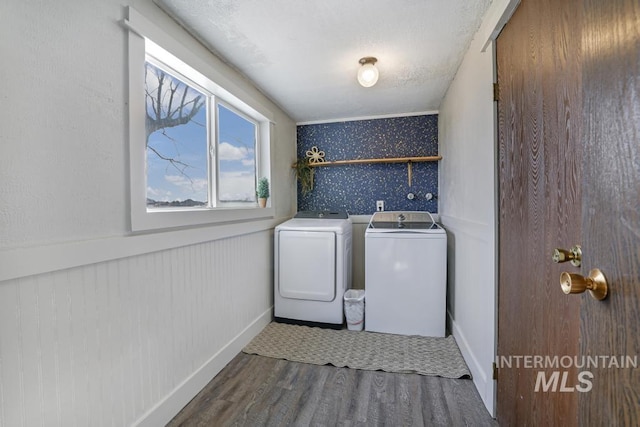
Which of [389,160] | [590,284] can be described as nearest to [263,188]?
[389,160]

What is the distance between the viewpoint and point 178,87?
5.82ft

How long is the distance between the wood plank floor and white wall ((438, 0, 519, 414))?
188 mm

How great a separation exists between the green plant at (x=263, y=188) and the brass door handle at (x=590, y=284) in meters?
2.27

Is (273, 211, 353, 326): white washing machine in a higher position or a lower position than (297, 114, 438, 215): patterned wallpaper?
lower

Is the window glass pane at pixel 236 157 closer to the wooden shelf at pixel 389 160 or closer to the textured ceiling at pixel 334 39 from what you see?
the textured ceiling at pixel 334 39

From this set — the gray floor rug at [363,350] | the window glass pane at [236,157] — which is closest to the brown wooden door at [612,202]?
the gray floor rug at [363,350]

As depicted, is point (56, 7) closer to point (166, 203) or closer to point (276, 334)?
point (166, 203)

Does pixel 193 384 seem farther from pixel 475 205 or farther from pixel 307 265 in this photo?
pixel 475 205

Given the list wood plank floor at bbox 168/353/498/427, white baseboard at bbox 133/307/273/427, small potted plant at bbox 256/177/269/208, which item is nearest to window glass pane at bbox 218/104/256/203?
small potted plant at bbox 256/177/269/208

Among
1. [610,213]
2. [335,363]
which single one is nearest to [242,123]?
[335,363]

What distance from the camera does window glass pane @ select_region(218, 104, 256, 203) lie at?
222cm

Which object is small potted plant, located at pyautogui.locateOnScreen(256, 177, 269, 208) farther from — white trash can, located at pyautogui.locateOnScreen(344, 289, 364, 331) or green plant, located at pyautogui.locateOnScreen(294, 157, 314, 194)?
white trash can, located at pyautogui.locateOnScreen(344, 289, 364, 331)

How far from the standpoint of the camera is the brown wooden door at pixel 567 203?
49 cm

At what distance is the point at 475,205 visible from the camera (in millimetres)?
1746
